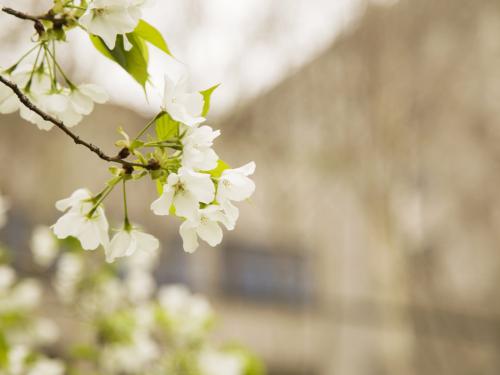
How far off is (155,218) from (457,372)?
526 cm

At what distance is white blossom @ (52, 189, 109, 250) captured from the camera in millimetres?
893

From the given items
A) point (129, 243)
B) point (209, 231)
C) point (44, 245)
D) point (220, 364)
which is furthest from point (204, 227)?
point (44, 245)

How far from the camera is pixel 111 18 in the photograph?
0.81 meters

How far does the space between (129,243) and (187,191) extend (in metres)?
0.14

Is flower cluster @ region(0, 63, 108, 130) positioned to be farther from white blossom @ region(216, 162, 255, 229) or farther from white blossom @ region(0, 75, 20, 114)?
white blossom @ region(216, 162, 255, 229)

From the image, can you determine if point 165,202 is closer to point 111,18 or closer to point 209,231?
point 209,231

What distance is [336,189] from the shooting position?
10938 millimetres

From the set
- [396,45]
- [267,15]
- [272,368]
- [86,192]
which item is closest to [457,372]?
[272,368]

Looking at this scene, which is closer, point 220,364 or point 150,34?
point 150,34

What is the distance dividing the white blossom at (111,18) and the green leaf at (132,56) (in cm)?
5

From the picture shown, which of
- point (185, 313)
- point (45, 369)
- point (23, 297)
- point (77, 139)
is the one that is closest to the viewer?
point (77, 139)

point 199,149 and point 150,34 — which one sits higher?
point 150,34

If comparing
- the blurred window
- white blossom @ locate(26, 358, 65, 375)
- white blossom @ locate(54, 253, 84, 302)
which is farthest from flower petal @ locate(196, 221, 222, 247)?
the blurred window

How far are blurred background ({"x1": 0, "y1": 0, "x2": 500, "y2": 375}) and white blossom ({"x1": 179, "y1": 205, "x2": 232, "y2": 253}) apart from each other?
3.00 meters
